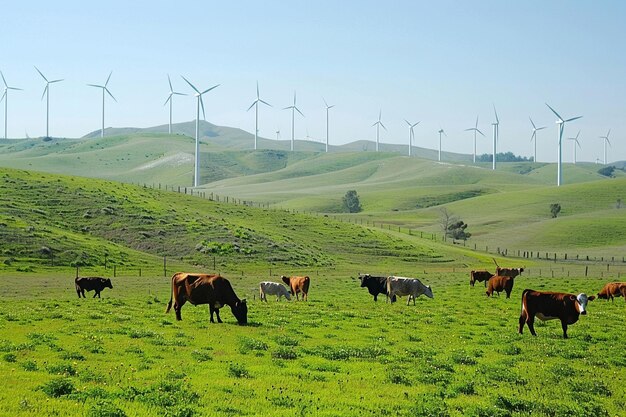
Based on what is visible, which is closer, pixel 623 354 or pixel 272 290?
pixel 623 354

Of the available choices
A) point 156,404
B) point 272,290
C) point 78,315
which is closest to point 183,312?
point 78,315

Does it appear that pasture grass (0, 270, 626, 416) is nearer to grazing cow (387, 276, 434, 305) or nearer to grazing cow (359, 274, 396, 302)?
grazing cow (387, 276, 434, 305)

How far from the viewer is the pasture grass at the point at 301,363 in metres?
12.1

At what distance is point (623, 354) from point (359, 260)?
185ft

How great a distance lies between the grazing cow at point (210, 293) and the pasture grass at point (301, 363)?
24.7 inches

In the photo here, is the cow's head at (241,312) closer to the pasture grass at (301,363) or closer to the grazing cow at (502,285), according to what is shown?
the pasture grass at (301,363)

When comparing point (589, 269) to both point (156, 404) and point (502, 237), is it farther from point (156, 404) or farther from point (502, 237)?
point (156, 404)

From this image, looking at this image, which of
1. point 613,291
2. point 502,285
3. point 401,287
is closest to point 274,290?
point 401,287

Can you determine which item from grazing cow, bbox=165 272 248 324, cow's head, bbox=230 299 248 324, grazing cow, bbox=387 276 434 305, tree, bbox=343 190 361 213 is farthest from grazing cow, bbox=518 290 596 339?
tree, bbox=343 190 361 213

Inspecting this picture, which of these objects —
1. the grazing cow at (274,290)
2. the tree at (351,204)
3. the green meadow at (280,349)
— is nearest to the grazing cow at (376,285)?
the green meadow at (280,349)

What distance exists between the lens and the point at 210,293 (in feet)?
74.5

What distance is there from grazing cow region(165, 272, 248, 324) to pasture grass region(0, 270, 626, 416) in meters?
0.63

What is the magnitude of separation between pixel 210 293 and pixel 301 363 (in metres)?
7.30

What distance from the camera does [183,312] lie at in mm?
25625
